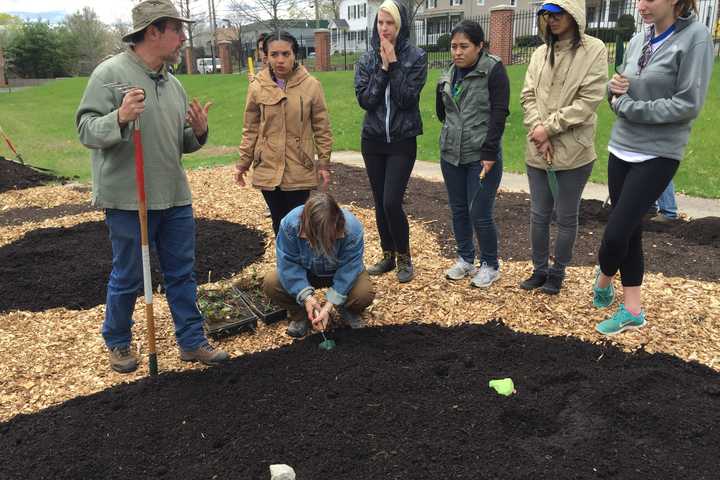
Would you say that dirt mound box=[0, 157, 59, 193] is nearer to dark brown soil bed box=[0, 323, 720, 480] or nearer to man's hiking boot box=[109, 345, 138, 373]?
man's hiking boot box=[109, 345, 138, 373]

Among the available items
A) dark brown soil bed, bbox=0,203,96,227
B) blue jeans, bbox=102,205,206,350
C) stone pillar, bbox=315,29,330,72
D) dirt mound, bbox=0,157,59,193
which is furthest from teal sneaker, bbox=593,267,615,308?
stone pillar, bbox=315,29,330,72

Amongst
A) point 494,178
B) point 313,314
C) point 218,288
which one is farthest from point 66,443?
point 494,178

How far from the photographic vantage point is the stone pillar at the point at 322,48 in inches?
1168

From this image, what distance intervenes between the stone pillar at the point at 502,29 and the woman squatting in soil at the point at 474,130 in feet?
58.0

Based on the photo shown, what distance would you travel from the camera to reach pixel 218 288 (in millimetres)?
4504

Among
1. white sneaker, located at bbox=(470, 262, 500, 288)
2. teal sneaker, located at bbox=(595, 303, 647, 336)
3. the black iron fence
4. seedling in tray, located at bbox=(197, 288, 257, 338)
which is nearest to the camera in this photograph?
teal sneaker, located at bbox=(595, 303, 647, 336)

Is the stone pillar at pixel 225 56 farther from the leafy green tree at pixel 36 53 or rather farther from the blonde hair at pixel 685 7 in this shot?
the blonde hair at pixel 685 7

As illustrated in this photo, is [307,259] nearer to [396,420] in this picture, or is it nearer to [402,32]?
[396,420]

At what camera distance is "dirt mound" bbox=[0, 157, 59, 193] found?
9430mm

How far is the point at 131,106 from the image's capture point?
286 cm

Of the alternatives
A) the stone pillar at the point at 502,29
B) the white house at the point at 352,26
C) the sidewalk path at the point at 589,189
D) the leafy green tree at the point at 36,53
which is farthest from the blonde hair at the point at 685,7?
the white house at the point at 352,26

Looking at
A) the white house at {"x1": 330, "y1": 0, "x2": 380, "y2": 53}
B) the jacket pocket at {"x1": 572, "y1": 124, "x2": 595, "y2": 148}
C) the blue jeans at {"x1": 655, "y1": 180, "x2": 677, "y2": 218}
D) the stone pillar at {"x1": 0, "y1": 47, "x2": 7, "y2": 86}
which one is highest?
the white house at {"x1": 330, "y1": 0, "x2": 380, "y2": 53}

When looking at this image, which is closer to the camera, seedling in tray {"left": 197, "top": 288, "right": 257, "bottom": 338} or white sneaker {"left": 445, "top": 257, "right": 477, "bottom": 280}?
seedling in tray {"left": 197, "top": 288, "right": 257, "bottom": 338}

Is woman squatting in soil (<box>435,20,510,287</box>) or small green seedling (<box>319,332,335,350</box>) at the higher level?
woman squatting in soil (<box>435,20,510,287</box>)
